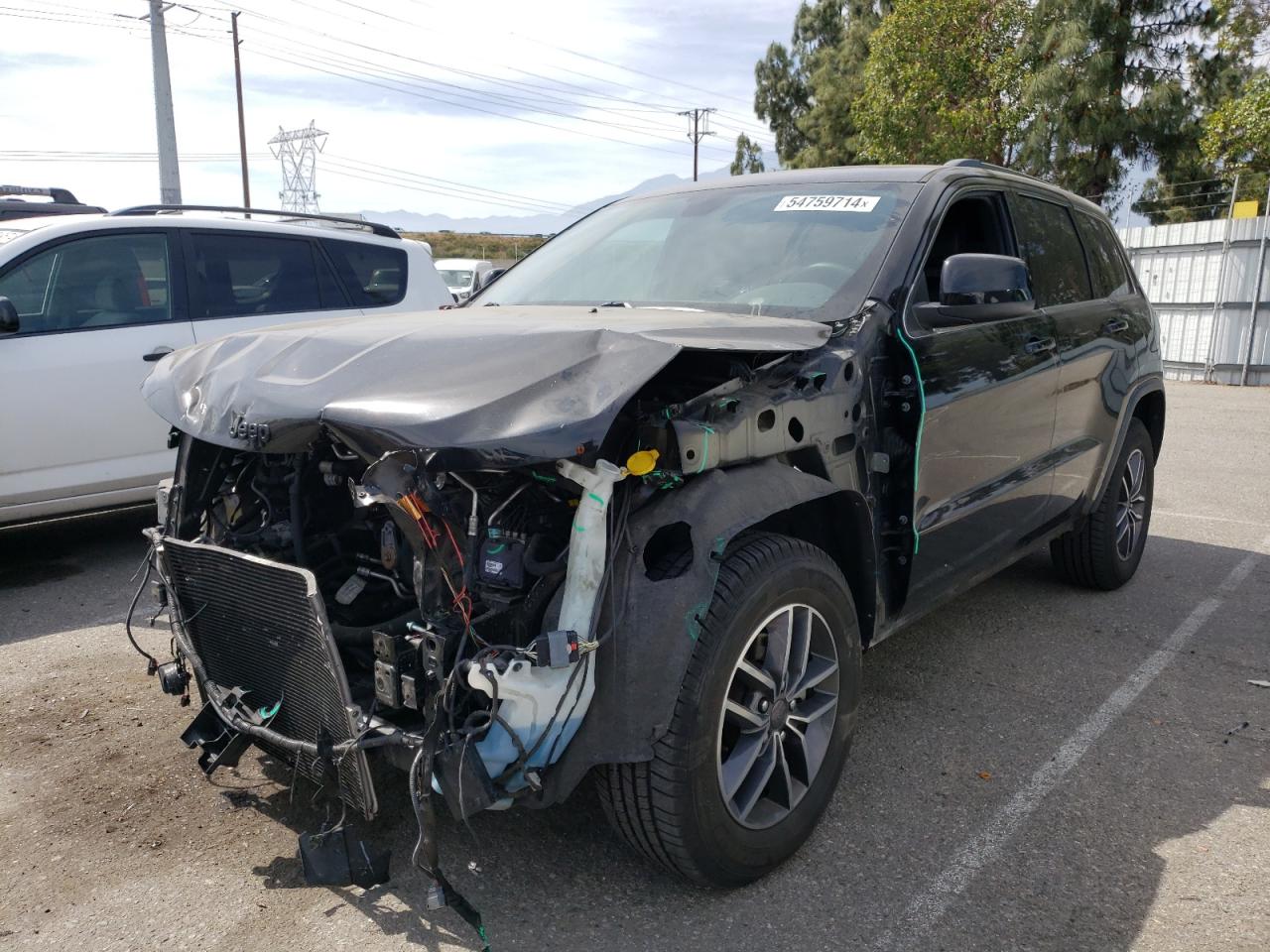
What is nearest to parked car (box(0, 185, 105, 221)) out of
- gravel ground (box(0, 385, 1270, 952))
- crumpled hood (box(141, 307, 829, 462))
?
gravel ground (box(0, 385, 1270, 952))

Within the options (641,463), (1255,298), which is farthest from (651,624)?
(1255,298)

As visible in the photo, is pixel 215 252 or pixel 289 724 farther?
pixel 215 252

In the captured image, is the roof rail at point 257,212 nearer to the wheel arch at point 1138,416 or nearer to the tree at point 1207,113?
the wheel arch at point 1138,416

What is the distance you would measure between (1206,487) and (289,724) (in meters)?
7.73

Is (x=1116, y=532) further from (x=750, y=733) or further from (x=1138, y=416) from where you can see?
(x=750, y=733)

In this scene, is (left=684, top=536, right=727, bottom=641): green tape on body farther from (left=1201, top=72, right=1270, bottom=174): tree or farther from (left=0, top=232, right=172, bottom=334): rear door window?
(left=1201, top=72, right=1270, bottom=174): tree

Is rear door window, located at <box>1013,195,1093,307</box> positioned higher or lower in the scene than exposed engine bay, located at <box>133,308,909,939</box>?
higher

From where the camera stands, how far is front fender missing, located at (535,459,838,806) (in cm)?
233

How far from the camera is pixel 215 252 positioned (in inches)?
240

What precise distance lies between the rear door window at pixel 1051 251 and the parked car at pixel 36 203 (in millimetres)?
6804

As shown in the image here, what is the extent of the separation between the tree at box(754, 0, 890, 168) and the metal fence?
729 inches

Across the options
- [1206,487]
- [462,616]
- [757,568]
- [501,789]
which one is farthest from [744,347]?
[1206,487]

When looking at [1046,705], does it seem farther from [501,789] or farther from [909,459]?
[501,789]

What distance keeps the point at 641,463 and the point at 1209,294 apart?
56.4ft
